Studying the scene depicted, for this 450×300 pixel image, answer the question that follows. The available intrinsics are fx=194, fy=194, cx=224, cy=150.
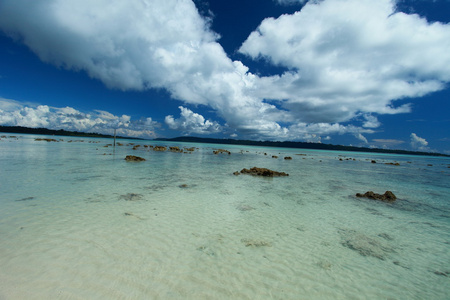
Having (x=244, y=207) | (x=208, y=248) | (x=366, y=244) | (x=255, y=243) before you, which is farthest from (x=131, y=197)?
(x=366, y=244)

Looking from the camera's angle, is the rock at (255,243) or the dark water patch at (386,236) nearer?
the rock at (255,243)

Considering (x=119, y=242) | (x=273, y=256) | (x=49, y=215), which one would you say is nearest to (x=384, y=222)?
(x=273, y=256)

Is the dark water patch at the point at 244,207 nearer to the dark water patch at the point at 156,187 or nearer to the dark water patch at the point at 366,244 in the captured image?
the dark water patch at the point at 366,244

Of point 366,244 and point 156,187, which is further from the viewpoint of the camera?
point 156,187

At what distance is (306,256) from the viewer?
6.47 metres

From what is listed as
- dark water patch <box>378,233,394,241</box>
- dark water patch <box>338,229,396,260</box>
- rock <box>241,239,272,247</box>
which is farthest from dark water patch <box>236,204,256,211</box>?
dark water patch <box>378,233,394,241</box>

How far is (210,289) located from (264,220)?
520 centimetres

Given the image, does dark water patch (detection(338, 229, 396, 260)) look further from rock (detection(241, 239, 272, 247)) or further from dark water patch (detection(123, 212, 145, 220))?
dark water patch (detection(123, 212, 145, 220))

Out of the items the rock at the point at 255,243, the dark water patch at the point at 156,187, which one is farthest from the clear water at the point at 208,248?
the dark water patch at the point at 156,187

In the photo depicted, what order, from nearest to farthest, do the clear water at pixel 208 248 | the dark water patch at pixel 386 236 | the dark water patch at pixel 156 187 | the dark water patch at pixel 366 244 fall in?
the clear water at pixel 208 248 < the dark water patch at pixel 366 244 < the dark water patch at pixel 386 236 < the dark water patch at pixel 156 187

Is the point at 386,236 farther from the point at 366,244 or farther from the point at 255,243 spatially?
the point at 255,243

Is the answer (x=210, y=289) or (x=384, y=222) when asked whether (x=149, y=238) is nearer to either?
(x=210, y=289)

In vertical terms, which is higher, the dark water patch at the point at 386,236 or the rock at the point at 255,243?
the dark water patch at the point at 386,236

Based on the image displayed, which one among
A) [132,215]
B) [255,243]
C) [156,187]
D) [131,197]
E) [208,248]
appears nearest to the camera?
[208,248]
